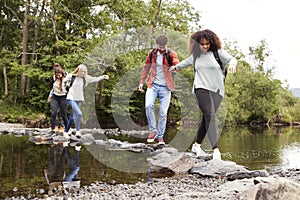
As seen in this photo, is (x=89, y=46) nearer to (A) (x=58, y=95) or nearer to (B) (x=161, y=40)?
(A) (x=58, y=95)

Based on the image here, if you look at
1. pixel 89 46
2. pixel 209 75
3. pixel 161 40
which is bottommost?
pixel 209 75

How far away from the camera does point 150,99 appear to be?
21.6 ft

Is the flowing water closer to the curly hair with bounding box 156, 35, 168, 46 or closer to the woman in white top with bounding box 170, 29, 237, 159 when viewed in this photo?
the woman in white top with bounding box 170, 29, 237, 159

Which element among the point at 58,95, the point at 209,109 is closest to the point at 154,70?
the point at 209,109

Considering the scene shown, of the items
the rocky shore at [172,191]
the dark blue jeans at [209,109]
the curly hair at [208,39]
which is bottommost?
the rocky shore at [172,191]

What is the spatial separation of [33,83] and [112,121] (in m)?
4.29

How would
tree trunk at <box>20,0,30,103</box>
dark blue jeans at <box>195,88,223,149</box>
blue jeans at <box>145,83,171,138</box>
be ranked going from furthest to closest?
tree trunk at <box>20,0,30,103</box> < blue jeans at <box>145,83,171,138</box> < dark blue jeans at <box>195,88,223,149</box>

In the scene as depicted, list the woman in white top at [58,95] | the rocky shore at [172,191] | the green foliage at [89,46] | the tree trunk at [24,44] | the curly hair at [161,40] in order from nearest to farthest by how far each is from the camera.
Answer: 1. the rocky shore at [172,191]
2. the curly hair at [161,40]
3. the woman in white top at [58,95]
4. the green foliage at [89,46]
5. the tree trunk at [24,44]

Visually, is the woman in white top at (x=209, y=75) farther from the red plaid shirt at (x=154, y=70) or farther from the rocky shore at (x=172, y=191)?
the rocky shore at (x=172, y=191)

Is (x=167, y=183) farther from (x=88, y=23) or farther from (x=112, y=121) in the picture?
(x=88, y=23)

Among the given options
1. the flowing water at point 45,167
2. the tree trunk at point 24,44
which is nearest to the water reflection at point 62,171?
the flowing water at point 45,167

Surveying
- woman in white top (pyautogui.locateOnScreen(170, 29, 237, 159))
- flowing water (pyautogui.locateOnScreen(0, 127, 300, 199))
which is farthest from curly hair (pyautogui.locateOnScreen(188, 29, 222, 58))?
flowing water (pyautogui.locateOnScreen(0, 127, 300, 199))

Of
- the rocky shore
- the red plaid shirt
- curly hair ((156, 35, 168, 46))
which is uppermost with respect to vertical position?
curly hair ((156, 35, 168, 46))

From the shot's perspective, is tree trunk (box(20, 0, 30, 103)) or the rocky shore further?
tree trunk (box(20, 0, 30, 103))
